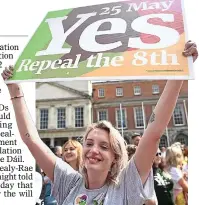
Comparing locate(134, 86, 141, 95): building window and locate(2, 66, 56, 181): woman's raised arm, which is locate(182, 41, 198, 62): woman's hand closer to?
locate(2, 66, 56, 181): woman's raised arm

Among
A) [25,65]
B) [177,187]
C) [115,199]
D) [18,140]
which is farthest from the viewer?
[177,187]

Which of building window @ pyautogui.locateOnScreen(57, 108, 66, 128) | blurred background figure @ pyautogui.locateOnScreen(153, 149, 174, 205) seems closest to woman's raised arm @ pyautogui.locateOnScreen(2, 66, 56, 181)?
blurred background figure @ pyautogui.locateOnScreen(153, 149, 174, 205)

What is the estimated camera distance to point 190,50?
1.27 meters

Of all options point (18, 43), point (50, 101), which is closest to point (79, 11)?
point (18, 43)

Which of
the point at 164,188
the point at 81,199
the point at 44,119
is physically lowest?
the point at 164,188

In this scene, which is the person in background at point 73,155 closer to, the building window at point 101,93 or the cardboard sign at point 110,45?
the cardboard sign at point 110,45

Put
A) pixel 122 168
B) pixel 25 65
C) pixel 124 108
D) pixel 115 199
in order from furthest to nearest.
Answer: pixel 124 108 < pixel 25 65 < pixel 122 168 < pixel 115 199

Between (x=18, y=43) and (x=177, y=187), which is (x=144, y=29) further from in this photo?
(x=177, y=187)

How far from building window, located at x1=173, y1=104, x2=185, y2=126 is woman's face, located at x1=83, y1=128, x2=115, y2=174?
992 inches

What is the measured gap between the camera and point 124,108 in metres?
30.2

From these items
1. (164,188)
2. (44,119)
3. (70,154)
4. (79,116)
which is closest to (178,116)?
(79,116)

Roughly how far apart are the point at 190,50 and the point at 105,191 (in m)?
0.66

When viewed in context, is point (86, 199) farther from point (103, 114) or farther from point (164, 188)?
point (103, 114)

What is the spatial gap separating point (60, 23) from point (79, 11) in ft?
0.37
